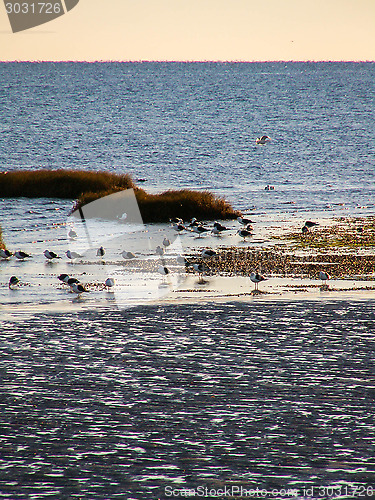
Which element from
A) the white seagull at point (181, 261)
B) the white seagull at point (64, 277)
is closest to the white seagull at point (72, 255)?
the white seagull at point (181, 261)

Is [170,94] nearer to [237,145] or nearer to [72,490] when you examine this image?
[237,145]

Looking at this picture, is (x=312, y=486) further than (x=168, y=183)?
No

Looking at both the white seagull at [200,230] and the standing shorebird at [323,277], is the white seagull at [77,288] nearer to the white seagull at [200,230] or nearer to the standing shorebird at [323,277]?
the standing shorebird at [323,277]

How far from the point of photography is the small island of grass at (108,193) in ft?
112

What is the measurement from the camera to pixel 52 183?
44625 millimetres

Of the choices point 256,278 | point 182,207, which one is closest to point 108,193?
point 182,207

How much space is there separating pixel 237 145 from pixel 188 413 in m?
85.9

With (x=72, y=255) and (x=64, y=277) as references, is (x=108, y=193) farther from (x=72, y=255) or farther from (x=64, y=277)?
(x=64, y=277)

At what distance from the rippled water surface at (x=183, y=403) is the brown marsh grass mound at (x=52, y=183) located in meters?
27.8

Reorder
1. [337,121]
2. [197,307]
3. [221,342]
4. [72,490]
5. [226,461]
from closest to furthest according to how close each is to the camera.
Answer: [72,490] < [226,461] < [221,342] < [197,307] < [337,121]

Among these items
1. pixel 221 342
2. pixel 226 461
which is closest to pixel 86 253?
pixel 221 342

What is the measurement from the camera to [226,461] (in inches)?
344

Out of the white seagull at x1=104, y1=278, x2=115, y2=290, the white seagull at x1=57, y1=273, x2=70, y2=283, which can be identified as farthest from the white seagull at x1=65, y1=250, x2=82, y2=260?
the white seagull at x1=104, y1=278, x2=115, y2=290

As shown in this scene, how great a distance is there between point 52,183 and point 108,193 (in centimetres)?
790
